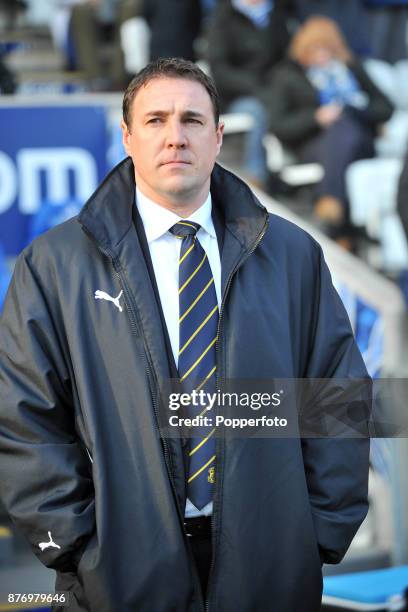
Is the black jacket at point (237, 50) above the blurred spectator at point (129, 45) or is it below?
below

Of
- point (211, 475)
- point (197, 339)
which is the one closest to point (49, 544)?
point (211, 475)

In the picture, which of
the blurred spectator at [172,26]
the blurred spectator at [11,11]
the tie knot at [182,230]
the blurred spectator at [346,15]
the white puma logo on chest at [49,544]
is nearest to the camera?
the white puma logo on chest at [49,544]

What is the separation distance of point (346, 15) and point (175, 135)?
6.31 meters

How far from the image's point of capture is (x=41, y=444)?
9.11 ft

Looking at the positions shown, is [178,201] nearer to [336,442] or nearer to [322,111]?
[336,442]

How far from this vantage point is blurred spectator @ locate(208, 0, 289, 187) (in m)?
7.68

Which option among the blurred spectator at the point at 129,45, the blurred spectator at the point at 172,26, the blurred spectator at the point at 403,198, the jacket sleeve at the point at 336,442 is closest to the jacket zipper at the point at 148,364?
the jacket sleeve at the point at 336,442

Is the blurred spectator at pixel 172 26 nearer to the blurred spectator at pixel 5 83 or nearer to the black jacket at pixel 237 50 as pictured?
the black jacket at pixel 237 50

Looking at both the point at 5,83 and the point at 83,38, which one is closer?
the point at 5,83

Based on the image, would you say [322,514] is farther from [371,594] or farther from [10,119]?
[10,119]

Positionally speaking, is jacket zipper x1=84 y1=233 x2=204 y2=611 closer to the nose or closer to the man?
the man

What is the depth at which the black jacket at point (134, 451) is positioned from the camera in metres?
2.77

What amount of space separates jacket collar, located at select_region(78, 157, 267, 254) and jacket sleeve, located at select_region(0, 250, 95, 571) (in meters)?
0.23

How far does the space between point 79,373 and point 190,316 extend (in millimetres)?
331
